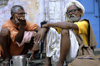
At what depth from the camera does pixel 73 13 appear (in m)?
2.72

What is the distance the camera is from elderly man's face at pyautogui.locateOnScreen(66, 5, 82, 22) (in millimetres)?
2708

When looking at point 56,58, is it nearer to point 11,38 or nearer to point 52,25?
point 52,25

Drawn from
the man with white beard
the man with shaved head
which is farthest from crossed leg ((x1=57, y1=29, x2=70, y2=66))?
the man with shaved head

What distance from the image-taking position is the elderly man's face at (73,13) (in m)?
2.71

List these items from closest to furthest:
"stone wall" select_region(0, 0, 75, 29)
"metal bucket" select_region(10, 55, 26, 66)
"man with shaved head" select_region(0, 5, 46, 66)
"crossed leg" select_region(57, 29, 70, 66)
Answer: "crossed leg" select_region(57, 29, 70, 66) → "metal bucket" select_region(10, 55, 26, 66) → "man with shaved head" select_region(0, 5, 46, 66) → "stone wall" select_region(0, 0, 75, 29)

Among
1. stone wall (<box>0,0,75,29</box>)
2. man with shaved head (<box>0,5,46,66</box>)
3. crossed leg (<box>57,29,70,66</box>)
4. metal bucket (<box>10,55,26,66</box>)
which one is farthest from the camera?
stone wall (<box>0,0,75,29</box>)

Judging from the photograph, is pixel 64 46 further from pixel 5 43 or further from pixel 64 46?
pixel 5 43

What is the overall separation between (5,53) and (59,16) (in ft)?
6.66

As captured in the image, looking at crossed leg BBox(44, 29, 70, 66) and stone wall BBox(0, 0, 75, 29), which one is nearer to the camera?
crossed leg BBox(44, 29, 70, 66)

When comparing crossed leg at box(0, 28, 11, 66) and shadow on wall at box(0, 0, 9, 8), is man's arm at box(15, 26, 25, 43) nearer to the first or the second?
crossed leg at box(0, 28, 11, 66)

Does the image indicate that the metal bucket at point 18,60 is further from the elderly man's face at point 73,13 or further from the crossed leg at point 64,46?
the elderly man's face at point 73,13

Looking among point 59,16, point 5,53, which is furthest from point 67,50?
point 59,16

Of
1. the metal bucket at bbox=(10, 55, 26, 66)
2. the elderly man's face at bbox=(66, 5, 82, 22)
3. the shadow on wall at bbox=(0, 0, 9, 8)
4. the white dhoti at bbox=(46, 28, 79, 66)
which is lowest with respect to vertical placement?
the metal bucket at bbox=(10, 55, 26, 66)

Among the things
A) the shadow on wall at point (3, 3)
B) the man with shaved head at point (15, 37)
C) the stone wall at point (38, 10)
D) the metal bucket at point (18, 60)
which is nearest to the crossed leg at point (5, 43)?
the man with shaved head at point (15, 37)
